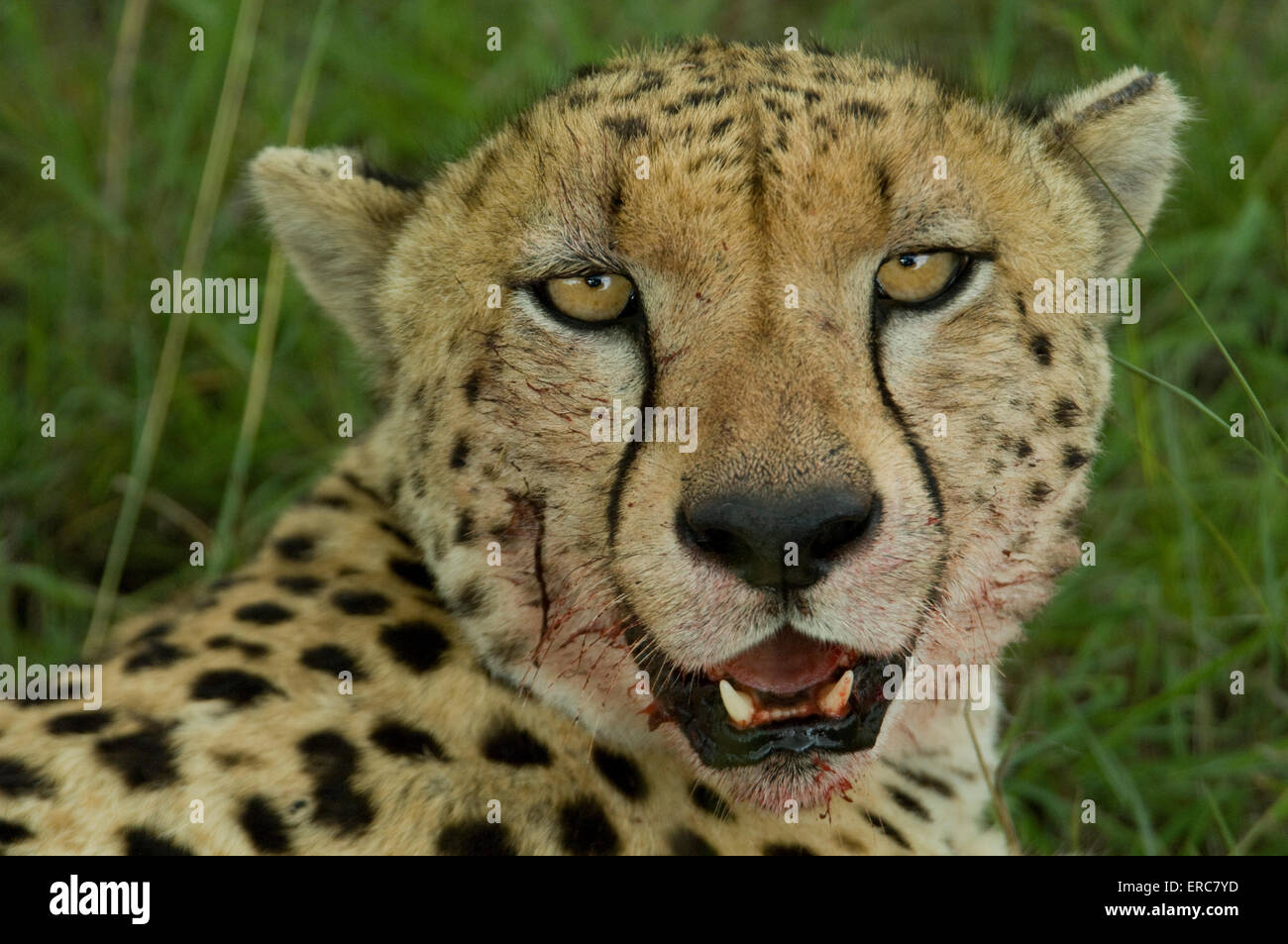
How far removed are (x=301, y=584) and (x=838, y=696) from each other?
89 cm

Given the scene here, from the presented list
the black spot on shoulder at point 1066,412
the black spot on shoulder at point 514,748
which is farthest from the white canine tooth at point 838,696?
the black spot on shoulder at point 1066,412

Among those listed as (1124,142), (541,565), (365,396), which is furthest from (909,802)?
(365,396)

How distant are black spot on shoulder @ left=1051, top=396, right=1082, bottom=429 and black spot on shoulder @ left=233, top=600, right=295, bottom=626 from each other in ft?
3.95

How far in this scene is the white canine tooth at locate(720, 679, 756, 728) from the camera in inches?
81.7

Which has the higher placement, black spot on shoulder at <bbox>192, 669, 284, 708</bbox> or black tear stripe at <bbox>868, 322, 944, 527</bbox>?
black tear stripe at <bbox>868, 322, 944, 527</bbox>

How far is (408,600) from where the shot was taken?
2.40 metres

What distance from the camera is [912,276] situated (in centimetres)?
223

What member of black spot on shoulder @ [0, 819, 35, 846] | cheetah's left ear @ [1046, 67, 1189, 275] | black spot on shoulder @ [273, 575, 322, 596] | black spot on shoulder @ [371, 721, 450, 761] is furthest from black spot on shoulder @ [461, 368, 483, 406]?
cheetah's left ear @ [1046, 67, 1189, 275]

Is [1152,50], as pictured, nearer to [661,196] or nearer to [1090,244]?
[1090,244]

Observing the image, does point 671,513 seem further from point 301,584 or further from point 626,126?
point 301,584

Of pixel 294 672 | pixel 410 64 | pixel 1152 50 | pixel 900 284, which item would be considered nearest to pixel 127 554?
pixel 410 64

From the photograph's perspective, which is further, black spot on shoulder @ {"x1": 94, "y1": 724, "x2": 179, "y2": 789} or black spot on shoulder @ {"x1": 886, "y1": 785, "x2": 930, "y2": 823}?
black spot on shoulder @ {"x1": 886, "y1": 785, "x2": 930, "y2": 823}

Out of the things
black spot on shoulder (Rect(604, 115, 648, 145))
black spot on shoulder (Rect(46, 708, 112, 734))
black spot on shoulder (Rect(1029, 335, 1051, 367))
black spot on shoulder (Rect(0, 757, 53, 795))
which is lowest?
black spot on shoulder (Rect(0, 757, 53, 795))

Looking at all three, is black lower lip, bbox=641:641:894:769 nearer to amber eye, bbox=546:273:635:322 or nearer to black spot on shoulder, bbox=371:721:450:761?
black spot on shoulder, bbox=371:721:450:761
